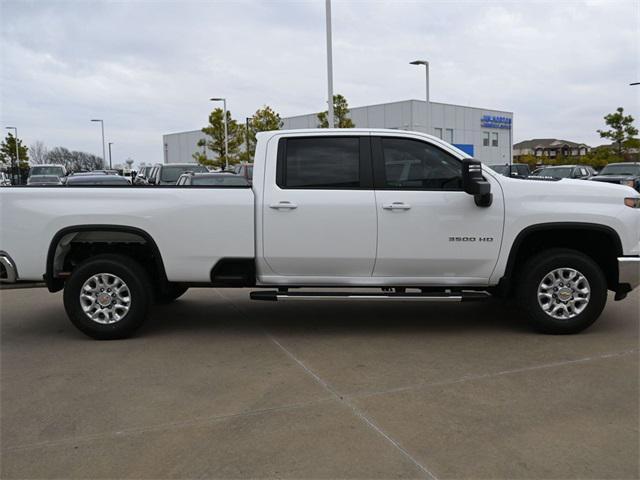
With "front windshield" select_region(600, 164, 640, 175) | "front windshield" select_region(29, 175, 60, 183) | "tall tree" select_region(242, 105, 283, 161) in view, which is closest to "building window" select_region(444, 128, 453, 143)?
"tall tree" select_region(242, 105, 283, 161)

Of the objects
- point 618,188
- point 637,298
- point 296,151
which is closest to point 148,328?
point 296,151

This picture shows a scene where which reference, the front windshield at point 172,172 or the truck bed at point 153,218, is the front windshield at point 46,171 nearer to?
the front windshield at point 172,172

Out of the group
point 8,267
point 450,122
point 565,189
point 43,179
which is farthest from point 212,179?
point 450,122

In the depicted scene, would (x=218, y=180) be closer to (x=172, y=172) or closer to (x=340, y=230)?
(x=172, y=172)

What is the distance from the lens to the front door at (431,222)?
237 inches

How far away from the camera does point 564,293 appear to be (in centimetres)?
613

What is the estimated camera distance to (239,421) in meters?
4.14

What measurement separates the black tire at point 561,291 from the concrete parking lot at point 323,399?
15 centimetres

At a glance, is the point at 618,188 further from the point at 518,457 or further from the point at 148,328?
the point at 148,328

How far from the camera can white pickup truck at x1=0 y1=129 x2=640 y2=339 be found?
602 centimetres

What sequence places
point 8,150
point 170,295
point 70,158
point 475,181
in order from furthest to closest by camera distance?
point 70,158, point 8,150, point 170,295, point 475,181

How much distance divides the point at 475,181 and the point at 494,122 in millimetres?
55653

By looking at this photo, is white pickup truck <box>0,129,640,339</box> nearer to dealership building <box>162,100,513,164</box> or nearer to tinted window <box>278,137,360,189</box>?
tinted window <box>278,137,360,189</box>

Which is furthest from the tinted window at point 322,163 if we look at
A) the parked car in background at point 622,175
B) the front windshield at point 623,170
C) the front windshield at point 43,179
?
the front windshield at point 43,179
